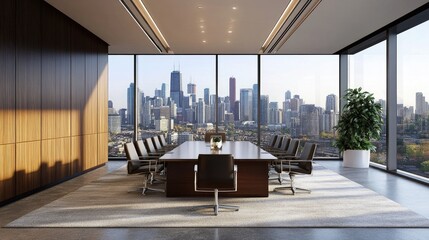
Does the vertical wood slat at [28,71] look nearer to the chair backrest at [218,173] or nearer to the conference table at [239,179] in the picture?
the conference table at [239,179]

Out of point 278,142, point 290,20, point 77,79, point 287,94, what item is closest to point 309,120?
point 287,94

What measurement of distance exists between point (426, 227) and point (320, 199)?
1.89 metres

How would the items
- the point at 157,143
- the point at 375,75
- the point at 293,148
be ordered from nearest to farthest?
the point at 293,148 < the point at 157,143 < the point at 375,75

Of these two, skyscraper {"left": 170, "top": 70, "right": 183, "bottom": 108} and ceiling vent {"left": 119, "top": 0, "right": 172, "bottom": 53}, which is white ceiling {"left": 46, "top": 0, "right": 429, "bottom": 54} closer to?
ceiling vent {"left": 119, "top": 0, "right": 172, "bottom": 53}

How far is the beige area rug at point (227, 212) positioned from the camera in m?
5.01

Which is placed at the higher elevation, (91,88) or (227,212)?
(91,88)

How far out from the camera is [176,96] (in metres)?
13.3

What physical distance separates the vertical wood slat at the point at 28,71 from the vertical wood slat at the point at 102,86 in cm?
344

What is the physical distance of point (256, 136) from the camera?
13016 millimetres

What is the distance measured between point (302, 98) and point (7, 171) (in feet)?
30.1

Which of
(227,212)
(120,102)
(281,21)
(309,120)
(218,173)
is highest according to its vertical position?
(281,21)

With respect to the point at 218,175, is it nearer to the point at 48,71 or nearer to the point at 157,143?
the point at 48,71

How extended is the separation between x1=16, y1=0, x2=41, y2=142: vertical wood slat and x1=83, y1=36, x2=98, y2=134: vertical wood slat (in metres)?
2.49

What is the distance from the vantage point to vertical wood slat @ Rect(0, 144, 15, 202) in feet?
19.7
